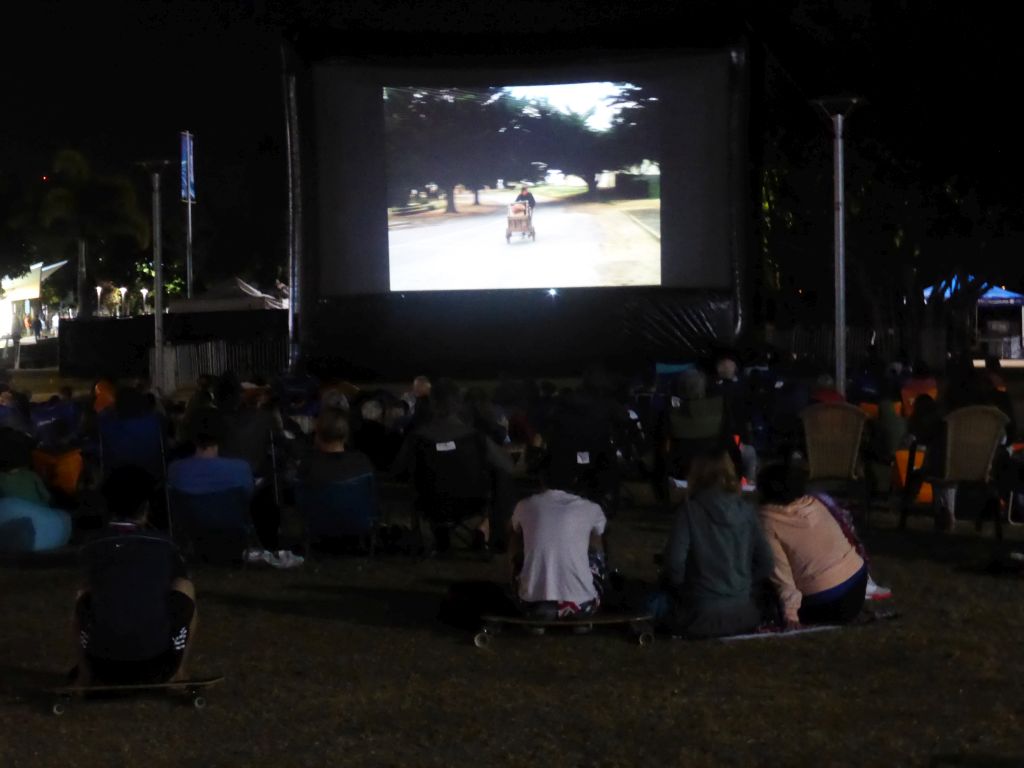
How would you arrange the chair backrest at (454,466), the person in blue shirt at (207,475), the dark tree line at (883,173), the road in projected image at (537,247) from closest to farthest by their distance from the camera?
the person in blue shirt at (207,475)
the chair backrest at (454,466)
the dark tree line at (883,173)
the road in projected image at (537,247)

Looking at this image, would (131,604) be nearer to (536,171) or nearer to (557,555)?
(557,555)

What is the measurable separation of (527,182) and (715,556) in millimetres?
16080

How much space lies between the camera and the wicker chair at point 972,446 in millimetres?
10852

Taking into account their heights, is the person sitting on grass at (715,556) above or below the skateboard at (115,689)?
above

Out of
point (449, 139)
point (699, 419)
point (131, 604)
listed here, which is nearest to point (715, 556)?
point (131, 604)

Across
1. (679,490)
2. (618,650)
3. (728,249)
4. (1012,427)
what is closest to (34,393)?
(728,249)

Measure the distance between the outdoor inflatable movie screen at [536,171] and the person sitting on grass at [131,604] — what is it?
669 inches

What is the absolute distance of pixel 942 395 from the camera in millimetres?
12367

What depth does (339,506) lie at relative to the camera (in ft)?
32.5

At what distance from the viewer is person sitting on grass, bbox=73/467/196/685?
618 cm

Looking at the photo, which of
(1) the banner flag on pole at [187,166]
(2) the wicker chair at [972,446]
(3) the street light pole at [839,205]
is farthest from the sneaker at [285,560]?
(1) the banner flag on pole at [187,166]

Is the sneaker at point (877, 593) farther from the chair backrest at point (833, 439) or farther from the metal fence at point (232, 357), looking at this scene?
the metal fence at point (232, 357)

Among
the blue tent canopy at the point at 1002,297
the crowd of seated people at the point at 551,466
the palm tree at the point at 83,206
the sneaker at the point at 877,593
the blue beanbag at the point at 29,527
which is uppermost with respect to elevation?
the palm tree at the point at 83,206

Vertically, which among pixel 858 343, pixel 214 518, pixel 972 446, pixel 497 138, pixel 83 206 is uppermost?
pixel 83 206
